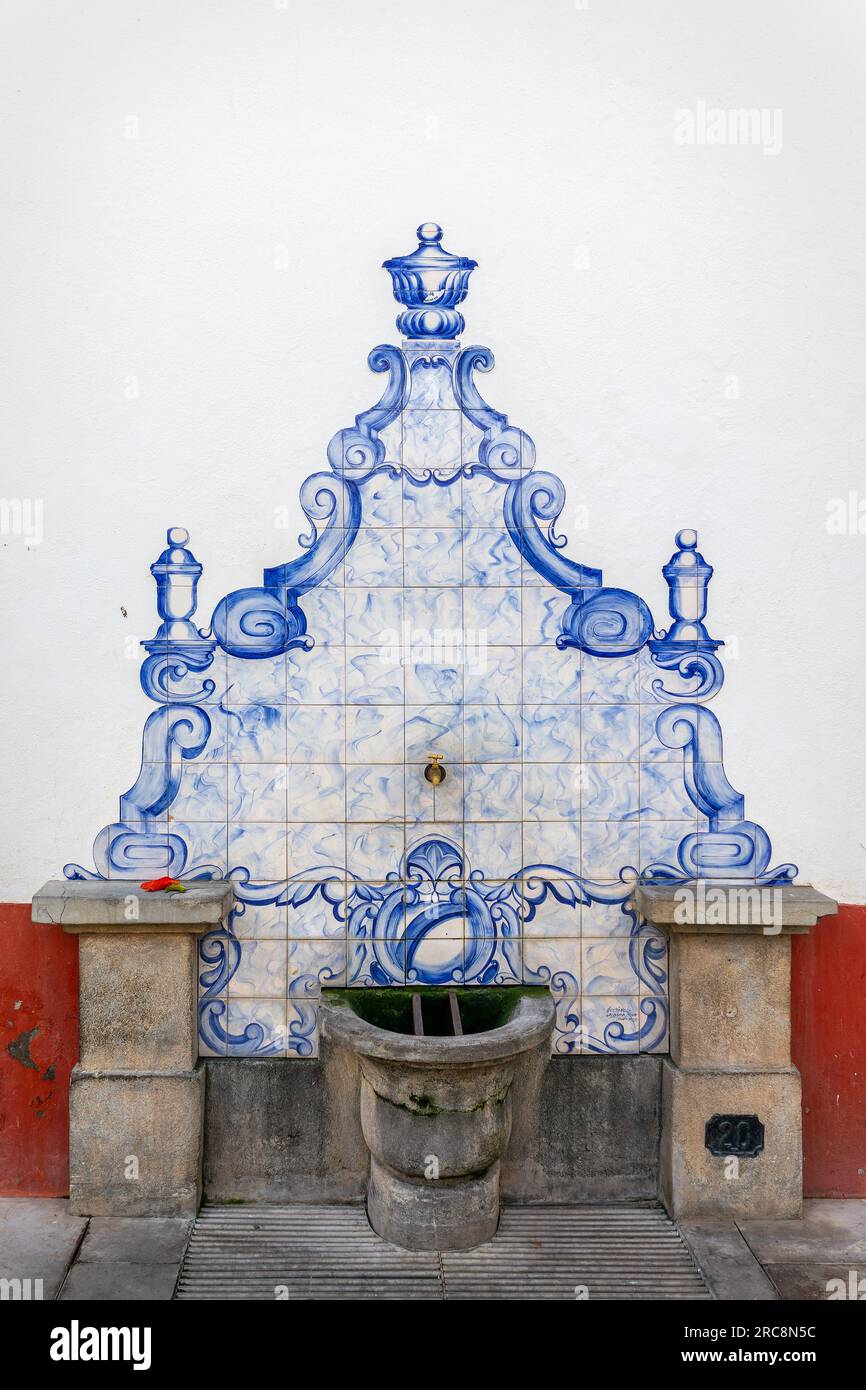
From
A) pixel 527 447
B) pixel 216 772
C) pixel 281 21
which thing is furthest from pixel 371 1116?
pixel 281 21

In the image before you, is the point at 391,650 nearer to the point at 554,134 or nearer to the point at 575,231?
the point at 575,231

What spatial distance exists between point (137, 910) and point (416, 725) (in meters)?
1.16

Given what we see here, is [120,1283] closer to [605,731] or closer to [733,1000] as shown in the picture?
[733,1000]

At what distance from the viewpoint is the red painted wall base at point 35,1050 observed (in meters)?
3.85

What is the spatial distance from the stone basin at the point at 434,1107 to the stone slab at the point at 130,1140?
634 mm

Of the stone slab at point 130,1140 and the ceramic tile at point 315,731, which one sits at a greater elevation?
the ceramic tile at point 315,731

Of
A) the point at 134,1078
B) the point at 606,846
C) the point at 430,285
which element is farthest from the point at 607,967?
the point at 430,285

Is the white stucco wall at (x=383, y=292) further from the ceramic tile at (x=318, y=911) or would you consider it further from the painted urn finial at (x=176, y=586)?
the ceramic tile at (x=318, y=911)

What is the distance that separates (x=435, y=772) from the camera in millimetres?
3814

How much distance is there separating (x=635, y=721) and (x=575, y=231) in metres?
1.79

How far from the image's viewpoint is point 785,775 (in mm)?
3930

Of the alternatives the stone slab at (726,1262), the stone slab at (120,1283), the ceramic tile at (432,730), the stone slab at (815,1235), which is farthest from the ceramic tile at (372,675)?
the stone slab at (815,1235)

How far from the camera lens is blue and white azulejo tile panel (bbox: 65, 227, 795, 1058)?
387cm

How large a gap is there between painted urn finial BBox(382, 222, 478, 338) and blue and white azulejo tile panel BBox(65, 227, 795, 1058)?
10mm
